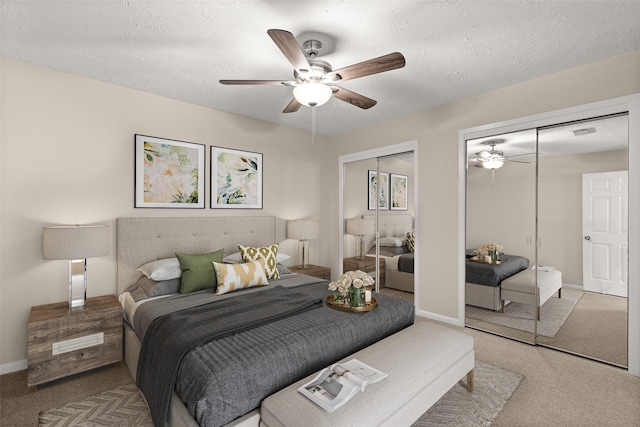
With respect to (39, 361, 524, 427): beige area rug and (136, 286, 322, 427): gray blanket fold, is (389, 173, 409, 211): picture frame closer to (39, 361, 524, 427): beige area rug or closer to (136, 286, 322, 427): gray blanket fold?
(136, 286, 322, 427): gray blanket fold

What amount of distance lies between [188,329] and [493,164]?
3347 mm

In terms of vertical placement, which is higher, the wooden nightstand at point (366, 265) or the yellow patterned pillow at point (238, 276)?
the yellow patterned pillow at point (238, 276)

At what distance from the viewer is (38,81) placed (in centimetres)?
271

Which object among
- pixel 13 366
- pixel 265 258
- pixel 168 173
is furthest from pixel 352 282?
pixel 13 366

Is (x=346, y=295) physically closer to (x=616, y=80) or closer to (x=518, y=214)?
(x=518, y=214)

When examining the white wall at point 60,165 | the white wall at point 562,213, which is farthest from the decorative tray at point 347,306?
the white wall at point 60,165

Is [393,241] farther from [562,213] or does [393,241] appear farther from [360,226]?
[562,213]

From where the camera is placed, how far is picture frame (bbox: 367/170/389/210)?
14.5 feet

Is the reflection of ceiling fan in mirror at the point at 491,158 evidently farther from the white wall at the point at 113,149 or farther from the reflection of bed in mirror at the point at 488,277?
the reflection of bed in mirror at the point at 488,277

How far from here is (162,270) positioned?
2943mm

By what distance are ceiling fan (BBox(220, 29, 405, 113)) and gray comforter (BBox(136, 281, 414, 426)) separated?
1.55m

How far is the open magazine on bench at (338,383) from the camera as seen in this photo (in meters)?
1.49

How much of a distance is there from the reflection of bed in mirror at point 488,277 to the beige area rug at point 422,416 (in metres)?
1.15

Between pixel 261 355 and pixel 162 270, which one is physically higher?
pixel 162 270
